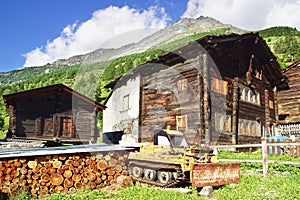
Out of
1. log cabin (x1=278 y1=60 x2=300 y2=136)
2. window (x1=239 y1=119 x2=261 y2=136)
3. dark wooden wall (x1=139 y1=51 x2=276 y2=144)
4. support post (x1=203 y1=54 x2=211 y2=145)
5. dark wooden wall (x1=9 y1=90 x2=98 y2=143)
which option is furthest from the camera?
log cabin (x1=278 y1=60 x2=300 y2=136)

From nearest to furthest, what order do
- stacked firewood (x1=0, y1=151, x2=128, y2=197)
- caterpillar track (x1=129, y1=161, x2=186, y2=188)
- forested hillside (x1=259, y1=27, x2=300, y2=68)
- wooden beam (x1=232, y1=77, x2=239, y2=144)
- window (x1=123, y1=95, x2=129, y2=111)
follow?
stacked firewood (x1=0, y1=151, x2=128, y2=197), caterpillar track (x1=129, y1=161, x2=186, y2=188), wooden beam (x1=232, y1=77, x2=239, y2=144), window (x1=123, y1=95, x2=129, y2=111), forested hillside (x1=259, y1=27, x2=300, y2=68)

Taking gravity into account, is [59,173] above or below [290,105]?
below

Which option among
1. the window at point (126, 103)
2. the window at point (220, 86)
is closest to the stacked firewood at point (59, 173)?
the window at point (220, 86)

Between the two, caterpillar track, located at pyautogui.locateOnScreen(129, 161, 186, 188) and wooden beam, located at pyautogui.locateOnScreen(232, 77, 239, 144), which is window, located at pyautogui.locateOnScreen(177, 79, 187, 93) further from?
caterpillar track, located at pyautogui.locateOnScreen(129, 161, 186, 188)

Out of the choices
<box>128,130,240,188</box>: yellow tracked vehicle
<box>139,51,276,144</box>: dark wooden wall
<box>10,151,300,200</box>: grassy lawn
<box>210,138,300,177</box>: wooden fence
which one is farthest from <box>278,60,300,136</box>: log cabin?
<box>128,130,240,188</box>: yellow tracked vehicle

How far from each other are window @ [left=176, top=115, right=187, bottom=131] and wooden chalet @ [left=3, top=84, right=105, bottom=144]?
7678mm

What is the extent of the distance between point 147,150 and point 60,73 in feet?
350

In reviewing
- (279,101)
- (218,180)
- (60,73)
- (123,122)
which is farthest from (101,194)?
(60,73)

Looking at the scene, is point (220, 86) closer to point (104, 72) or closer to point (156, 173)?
point (156, 173)

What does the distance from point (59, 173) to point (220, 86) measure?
46.0ft

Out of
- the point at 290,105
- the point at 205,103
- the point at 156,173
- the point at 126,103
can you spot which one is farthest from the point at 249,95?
the point at 156,173

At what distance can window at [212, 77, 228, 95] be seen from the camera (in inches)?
811

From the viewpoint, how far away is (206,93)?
64.7ft

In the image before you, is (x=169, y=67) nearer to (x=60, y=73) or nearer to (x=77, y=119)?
(x=77, y=119)
